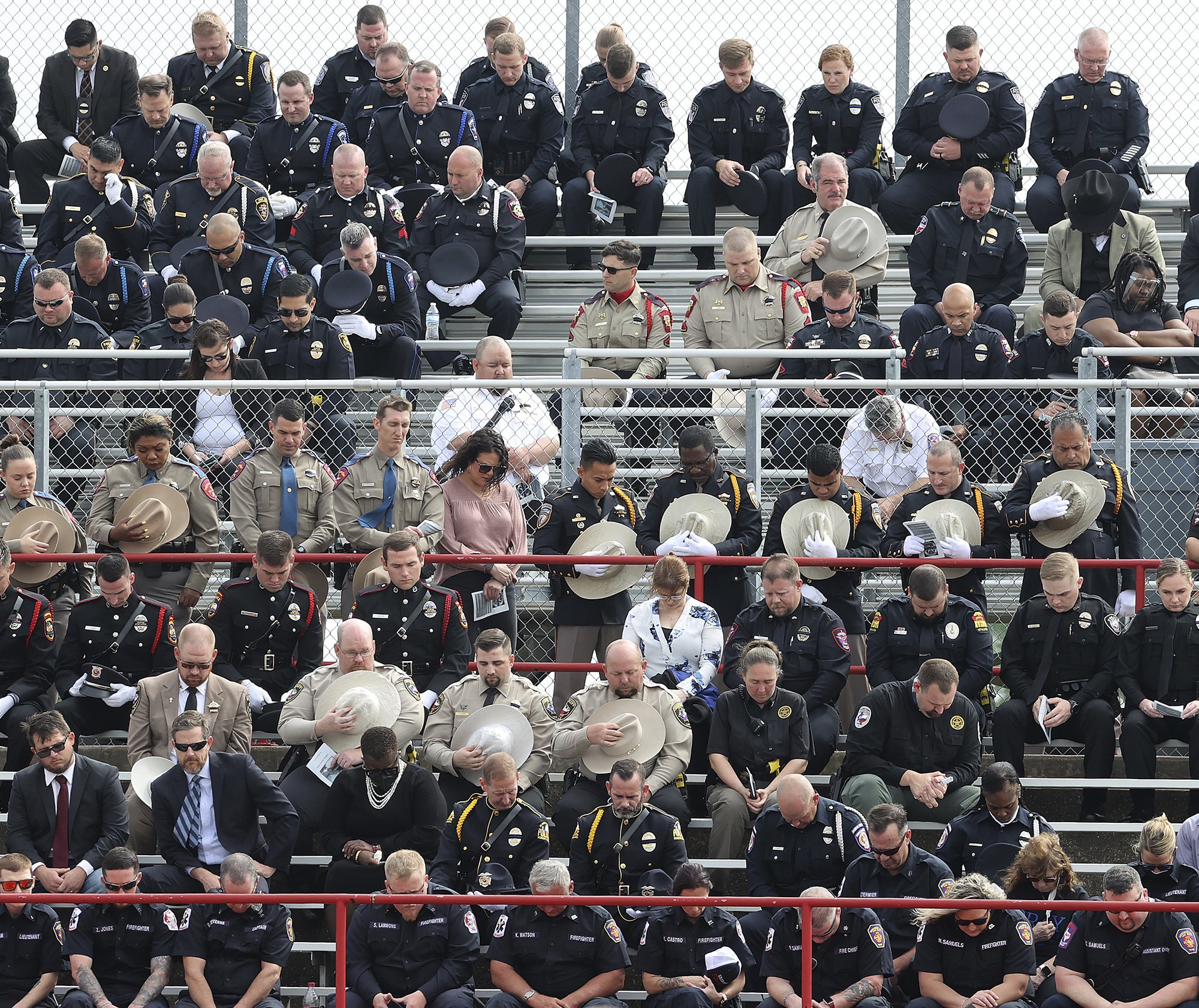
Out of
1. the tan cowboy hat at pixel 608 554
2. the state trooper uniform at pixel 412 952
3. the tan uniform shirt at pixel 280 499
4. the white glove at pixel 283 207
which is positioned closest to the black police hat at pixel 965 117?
the white glove at pixel 283 207

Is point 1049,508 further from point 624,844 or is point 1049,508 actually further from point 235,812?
point 235,812

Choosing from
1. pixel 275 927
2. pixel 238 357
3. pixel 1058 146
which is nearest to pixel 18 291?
pixel 238 357

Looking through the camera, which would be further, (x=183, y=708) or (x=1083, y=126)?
(x=1083, y=126)

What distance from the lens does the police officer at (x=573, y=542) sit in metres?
12.1

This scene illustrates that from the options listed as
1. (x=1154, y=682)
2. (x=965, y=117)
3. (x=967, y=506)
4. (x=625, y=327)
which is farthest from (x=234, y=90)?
(x=1154, y=682)

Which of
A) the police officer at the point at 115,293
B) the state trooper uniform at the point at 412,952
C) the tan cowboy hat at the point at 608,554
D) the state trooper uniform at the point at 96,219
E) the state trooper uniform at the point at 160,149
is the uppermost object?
the state trooper uniform at the point at 160,149

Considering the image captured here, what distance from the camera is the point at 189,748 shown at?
1059 cm

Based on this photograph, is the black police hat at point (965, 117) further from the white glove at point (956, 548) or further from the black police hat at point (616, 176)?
the white glove at point (956, 548)

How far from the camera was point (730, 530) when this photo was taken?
483 inches

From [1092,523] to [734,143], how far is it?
5.47 meters

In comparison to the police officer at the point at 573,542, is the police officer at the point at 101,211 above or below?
above

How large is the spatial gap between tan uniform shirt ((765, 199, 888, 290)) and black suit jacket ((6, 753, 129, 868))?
6.43 metres

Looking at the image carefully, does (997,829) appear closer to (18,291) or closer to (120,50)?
(18,291)

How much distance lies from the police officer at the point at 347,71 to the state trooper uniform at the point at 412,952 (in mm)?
8695
